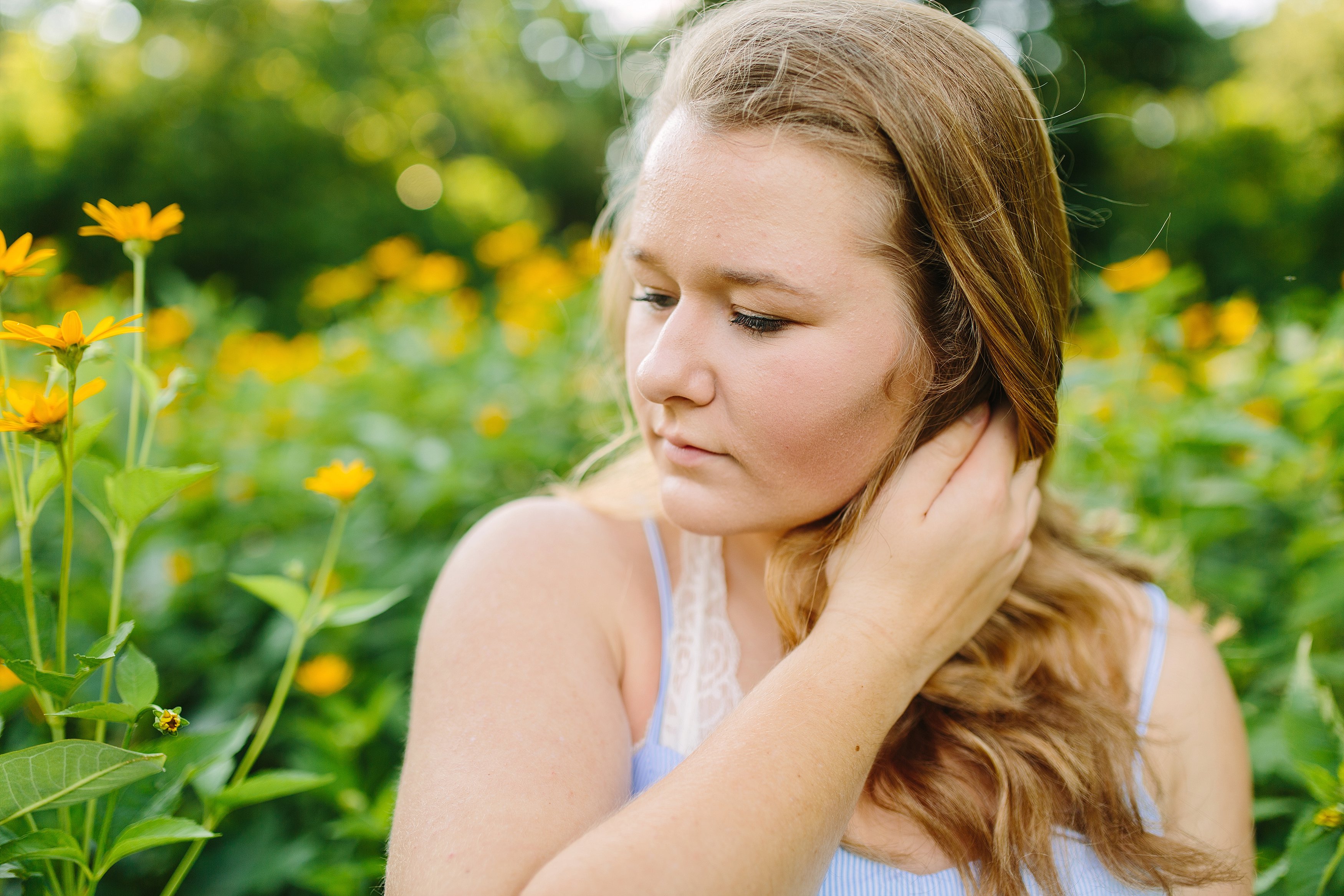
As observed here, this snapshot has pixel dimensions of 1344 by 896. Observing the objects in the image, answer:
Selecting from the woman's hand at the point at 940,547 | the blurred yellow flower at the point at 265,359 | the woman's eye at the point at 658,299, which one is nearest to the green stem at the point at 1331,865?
the woman's hand at the point at 940,547

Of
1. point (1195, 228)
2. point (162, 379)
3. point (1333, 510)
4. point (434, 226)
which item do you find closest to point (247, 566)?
point (162, 379)

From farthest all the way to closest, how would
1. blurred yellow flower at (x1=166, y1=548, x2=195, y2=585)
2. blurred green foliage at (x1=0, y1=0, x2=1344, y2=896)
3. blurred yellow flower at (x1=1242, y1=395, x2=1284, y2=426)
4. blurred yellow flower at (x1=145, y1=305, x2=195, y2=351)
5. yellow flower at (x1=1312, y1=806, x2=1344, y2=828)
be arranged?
blurred yellow flower at (x1=145, y1=305, x2=195, y2=351) < blurred yellow flower at (x1=1242, y1=395, x2=1284, y2=426) < blurred yellow flower at (x1=166, y1=548, x2=195, y2=585) < blurred green foliage at (x1=0, y1=0, x2=1344, y2=896) < yellow flower at (x1=1312, y1=806, x2=1344, y2=828)

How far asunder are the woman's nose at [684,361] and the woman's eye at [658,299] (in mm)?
75

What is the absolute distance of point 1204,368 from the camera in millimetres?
2031

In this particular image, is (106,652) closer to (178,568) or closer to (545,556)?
(545,556)

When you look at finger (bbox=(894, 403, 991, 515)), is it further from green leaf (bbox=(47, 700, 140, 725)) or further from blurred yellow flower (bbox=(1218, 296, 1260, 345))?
blurred yellow flower (bbox=(1218, 296, 1260, 345))

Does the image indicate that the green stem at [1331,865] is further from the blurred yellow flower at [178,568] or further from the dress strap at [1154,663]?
the blurred yellow flower at [178,568]

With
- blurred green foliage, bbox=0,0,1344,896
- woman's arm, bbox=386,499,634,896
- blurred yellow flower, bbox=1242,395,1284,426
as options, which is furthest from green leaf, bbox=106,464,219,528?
blurred yellow flower, bbox=1242,395,1284,426

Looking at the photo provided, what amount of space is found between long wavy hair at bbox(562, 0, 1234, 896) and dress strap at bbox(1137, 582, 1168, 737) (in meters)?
0.02

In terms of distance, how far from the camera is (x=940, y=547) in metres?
1.12

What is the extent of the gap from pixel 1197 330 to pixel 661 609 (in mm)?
1615

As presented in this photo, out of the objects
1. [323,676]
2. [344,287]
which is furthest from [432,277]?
[323,676]

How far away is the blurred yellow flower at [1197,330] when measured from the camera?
6.89 feet

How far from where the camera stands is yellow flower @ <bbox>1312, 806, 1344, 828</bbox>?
1.06m
